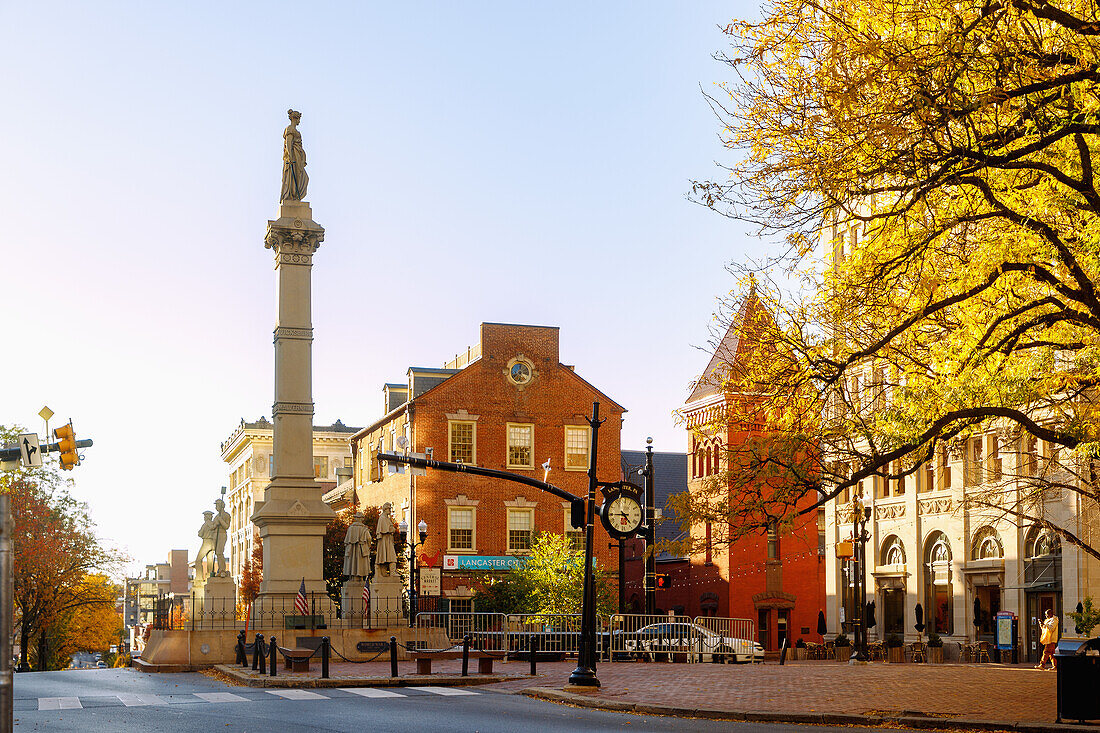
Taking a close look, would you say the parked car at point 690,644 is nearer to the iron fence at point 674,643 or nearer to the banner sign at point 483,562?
the iron fence at point 674,643

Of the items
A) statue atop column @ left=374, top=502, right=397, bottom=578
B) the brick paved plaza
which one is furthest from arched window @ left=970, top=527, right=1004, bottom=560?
statue atop column @ left=374, top=502, right=397, bottom=578

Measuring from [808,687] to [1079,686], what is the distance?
7.64 metres

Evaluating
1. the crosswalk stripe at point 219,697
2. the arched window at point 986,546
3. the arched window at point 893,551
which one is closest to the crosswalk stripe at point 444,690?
the crosswalk stripe at point 219,697

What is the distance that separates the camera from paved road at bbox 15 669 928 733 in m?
16.3

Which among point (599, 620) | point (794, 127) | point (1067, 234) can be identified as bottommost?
point (599, 620)

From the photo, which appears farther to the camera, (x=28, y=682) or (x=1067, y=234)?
(x=28, y=682)

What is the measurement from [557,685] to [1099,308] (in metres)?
12.8

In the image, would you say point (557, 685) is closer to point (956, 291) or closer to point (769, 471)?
point (769, 471)

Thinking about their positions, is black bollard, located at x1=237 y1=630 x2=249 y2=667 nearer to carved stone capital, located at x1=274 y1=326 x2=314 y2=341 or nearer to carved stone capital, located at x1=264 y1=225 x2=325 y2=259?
carved stone capital, located at x1=274 y1=326 x2=314 y2=341

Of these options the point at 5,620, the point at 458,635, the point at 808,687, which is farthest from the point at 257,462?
the point at 5,620

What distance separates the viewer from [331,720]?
16.9m

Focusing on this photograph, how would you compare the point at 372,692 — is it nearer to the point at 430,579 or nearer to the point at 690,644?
the point at 690,644

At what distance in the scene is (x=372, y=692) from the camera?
23328 mm

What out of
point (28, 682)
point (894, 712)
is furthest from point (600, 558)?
point (894, 712)
